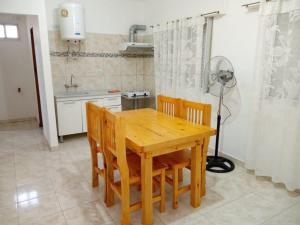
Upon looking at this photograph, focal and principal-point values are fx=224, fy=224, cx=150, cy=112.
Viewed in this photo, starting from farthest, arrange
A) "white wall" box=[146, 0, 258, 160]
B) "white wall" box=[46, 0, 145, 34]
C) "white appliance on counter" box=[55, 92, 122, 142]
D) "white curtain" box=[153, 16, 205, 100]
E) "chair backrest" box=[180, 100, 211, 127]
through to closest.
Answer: "white wall" box=[46, 0, 145, 34] → "white appliance on counter" box=[55, 92, 122, 142] → "white curtain" box=[153, 16, 205, 100] → "white wall" box=[146, 0, 258, 160] → "chair backrest" box=[180, 100, 211, 127]

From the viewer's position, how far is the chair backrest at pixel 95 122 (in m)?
2.02

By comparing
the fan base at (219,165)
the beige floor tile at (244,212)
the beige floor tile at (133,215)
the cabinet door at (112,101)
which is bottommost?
the beige floor tile at (133,215)

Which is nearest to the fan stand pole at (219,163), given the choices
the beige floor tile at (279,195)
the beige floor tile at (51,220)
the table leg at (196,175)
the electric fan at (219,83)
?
the electric fan at (219,83)

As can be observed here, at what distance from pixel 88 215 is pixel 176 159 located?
97 cm

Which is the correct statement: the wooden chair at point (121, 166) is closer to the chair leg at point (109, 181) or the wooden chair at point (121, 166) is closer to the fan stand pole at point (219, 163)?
the chair leg at point (109, 181)

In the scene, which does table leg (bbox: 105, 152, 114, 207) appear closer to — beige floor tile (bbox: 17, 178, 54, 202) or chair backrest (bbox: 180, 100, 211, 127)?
beige floor tile (bbox: 17, 178, 54, 202)

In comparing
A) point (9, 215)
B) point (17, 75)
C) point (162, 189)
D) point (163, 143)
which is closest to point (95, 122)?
point (163, 143)

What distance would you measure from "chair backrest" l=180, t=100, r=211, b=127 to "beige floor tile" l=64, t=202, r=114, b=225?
1260 mm

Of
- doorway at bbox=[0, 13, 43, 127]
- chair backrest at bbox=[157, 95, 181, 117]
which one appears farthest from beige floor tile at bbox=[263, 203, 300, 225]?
doorway at bbox=[0, 13, 43, 127]

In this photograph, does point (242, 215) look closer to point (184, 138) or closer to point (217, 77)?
point (184, 138)

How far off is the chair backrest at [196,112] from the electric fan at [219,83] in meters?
0.67

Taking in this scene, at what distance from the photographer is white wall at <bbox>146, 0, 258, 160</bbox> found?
2.74 m

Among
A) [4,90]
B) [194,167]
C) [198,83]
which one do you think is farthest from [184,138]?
[4,90]

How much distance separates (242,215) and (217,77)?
5.25 ft
